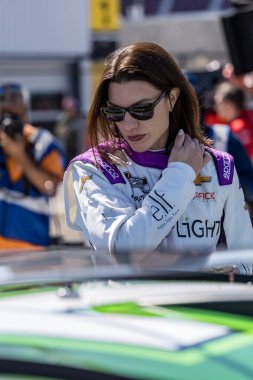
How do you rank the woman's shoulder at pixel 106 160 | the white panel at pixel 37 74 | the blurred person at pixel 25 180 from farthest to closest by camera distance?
the white panel at pixel 37 74, the blurred person at pixel 25 180, the woman's shoulder at pixel 106 160

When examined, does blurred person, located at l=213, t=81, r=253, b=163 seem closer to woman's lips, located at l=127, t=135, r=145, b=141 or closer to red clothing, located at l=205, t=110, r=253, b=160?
red clothing, located at l=205, t=110, r=253, b=160

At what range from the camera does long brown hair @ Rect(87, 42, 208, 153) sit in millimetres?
2797

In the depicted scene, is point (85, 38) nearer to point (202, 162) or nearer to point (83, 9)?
point (83, 9)

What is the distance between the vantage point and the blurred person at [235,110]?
7773mm

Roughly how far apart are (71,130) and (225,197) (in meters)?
15.4

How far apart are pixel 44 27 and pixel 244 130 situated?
14.1 meters

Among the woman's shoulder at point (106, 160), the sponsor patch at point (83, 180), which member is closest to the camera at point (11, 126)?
the woman's shoulder at point (106, 160)

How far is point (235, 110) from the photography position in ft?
27.0

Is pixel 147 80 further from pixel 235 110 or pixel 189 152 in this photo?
pixel 235 110

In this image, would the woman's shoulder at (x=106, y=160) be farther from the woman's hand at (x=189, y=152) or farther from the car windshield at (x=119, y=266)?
the car windshield at (x=119, y=266)

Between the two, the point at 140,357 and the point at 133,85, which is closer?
the point at 140,357

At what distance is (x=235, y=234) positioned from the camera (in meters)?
2.83

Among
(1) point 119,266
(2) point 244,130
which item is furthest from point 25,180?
(1) point 119,266

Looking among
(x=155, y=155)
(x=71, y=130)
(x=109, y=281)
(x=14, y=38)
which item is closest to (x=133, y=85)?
(x=155, y=155)
